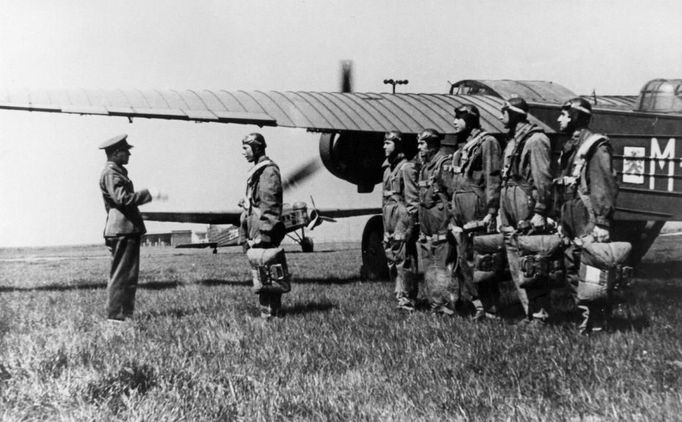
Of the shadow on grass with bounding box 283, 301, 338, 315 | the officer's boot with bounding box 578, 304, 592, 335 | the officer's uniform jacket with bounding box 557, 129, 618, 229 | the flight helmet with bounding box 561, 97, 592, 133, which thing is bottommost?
the shadow on grass with bounding box 283, 301, 338, 315

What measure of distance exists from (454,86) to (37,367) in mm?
11150

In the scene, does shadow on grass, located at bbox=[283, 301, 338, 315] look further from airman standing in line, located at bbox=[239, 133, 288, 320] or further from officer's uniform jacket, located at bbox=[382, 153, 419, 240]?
officer's uniform jacket, located at bbox=[382, 153, 419, 240]

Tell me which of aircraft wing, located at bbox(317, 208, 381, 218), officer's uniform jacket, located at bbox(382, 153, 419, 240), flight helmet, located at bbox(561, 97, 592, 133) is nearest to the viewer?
flight helmet, located at bbox(561, 97, 592, 133)

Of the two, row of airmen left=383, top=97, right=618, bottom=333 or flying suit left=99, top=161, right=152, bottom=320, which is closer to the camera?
row of airmen left=383, top=97, right=618, bottom=333

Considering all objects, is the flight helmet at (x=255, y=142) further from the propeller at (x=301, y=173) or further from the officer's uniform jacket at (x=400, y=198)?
the propeller at (x=301, y=173)

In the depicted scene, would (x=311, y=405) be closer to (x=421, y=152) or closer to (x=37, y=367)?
(x=37, y=367)

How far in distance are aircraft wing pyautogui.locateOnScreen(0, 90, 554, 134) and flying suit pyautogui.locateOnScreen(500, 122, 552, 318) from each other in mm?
3262

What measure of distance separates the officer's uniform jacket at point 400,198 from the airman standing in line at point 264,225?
1.35 metres

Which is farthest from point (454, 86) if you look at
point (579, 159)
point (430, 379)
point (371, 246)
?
point (430, 379)

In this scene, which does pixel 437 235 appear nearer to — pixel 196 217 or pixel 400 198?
pixel 400 198

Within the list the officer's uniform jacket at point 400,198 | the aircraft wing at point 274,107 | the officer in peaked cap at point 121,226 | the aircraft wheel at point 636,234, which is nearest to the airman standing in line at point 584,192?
the officer's uniform jacket at point 400,198

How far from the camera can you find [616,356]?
4.15m

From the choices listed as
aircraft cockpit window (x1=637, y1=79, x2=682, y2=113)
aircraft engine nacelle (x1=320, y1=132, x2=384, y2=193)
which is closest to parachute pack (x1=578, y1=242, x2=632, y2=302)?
aircraft cockpit window (x1=637, y1=79, x2=682, y2=113)

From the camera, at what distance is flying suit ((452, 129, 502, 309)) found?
19.8ft
